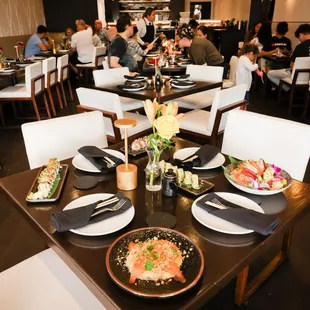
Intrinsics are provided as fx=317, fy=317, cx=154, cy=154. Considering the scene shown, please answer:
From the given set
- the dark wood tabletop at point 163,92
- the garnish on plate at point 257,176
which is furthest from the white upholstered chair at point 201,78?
the garnish on plate at point 257,176

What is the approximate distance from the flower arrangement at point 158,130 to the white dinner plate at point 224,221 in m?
0.21

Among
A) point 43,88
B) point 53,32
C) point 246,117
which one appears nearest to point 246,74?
point 246,117

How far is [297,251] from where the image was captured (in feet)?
6.94

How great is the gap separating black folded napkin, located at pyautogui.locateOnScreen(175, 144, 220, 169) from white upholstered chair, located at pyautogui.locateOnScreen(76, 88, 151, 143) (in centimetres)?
126

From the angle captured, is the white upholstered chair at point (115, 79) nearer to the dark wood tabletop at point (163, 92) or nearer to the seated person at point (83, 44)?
the dark wood tabletop at point (163, 92)

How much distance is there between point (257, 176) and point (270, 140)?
573mm

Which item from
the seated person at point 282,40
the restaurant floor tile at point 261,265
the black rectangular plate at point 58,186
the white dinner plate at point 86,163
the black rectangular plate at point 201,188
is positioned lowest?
the restaurant floor tile at point 261,265

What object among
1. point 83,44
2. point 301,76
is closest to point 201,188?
point 301,76

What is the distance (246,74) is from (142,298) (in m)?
4.03

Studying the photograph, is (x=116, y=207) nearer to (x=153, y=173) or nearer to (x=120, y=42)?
(x=153, y=173)

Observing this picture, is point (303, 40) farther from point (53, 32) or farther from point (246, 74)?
point (53, 32)

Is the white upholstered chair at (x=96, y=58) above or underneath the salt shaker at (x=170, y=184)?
underneath

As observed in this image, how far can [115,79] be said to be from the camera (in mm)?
3650

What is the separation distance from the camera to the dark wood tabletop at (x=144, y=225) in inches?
33.4
